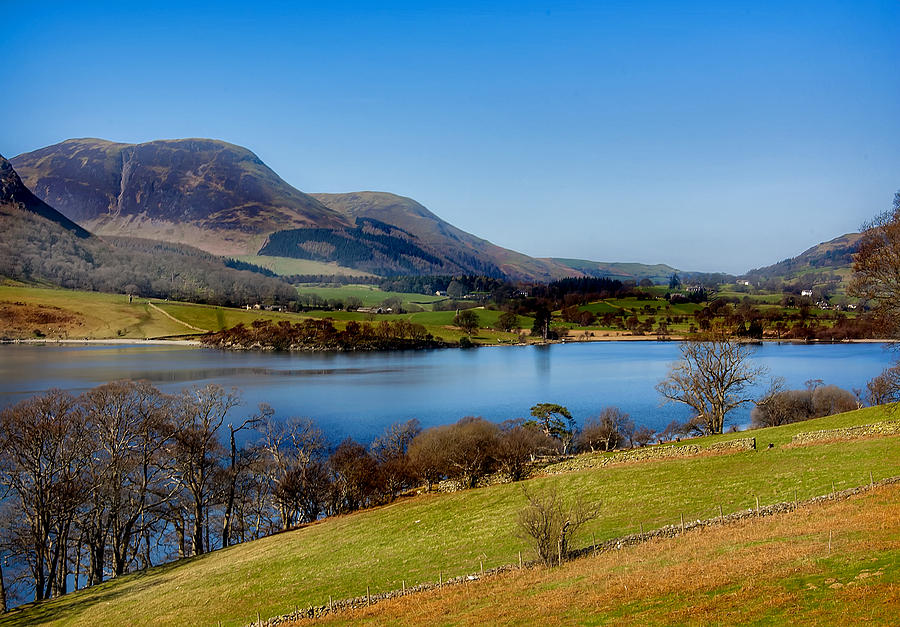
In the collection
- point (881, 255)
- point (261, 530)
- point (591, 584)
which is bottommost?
point (261, 530)

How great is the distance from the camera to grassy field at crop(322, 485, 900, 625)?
33.4 feet

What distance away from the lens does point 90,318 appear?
166 m

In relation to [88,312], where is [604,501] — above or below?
below

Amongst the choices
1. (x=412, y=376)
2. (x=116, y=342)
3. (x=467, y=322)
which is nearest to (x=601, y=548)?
(x=412, y=376)

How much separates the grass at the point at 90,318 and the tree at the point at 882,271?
6759 inches

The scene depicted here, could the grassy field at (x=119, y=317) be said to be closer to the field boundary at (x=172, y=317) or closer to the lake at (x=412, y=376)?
the field boundary at (x=172, y=317)

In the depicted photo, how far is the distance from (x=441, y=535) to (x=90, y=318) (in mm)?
175555

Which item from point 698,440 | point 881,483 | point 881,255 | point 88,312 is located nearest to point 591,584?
point 881,483

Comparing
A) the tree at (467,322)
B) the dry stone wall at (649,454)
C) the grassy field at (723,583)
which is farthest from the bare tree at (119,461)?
the tree at (467,322)

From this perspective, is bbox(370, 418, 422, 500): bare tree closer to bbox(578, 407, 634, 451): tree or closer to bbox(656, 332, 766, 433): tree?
bbox(578, 407, 634, 451): tree

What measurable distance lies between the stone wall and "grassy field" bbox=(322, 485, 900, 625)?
1017 cm

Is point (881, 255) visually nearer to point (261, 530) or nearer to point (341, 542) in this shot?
point (341, 542)

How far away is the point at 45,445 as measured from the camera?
3419cm

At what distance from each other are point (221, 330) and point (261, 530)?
138 meters
